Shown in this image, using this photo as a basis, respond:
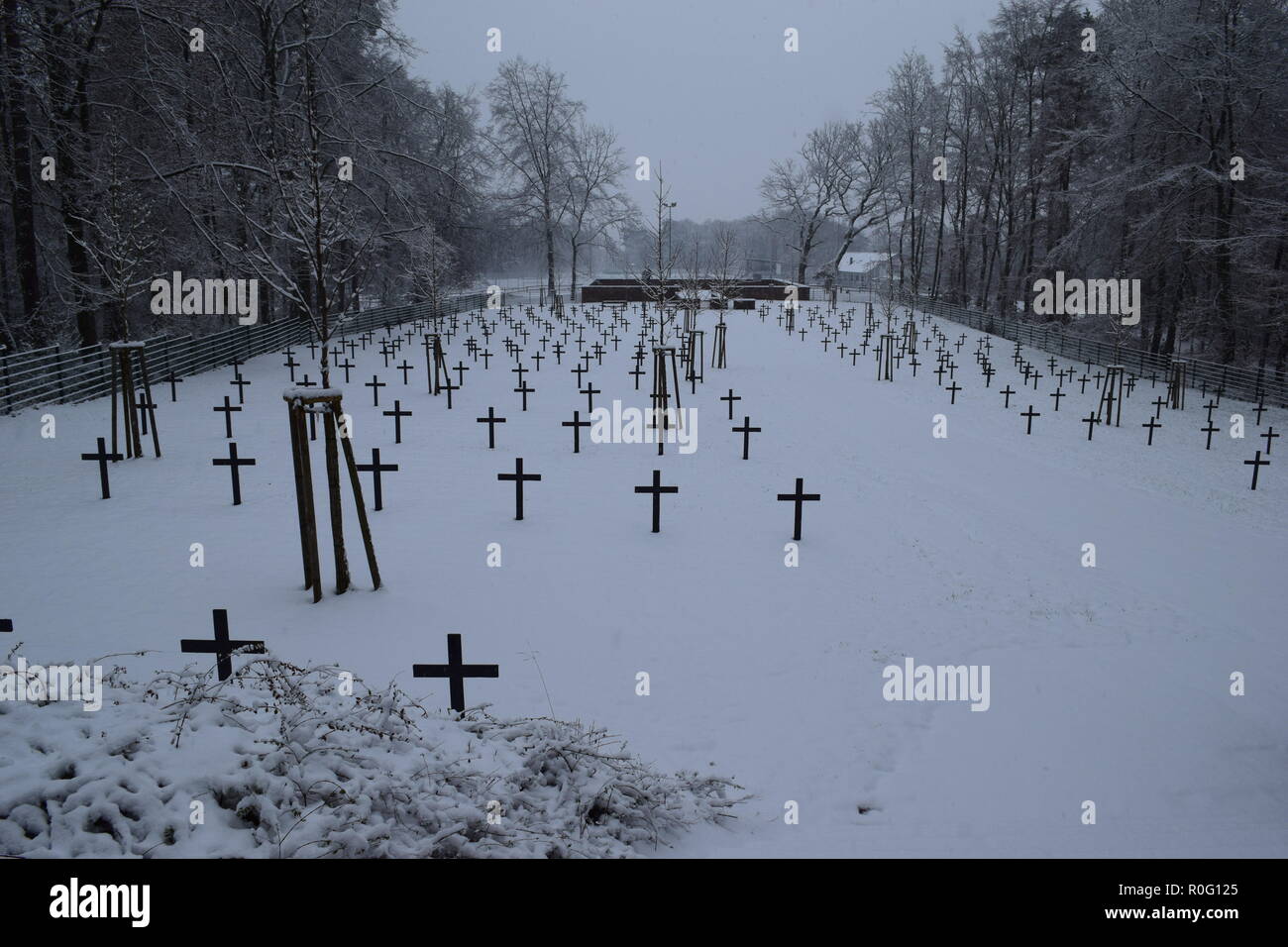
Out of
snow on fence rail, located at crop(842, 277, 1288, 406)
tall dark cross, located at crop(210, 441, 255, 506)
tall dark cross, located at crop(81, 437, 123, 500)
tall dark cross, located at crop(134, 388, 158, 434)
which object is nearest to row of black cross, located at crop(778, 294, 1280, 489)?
snow on fence rail, located at crop(842, 277, 1288, 406)

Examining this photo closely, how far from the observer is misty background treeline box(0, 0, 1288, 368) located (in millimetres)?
18438

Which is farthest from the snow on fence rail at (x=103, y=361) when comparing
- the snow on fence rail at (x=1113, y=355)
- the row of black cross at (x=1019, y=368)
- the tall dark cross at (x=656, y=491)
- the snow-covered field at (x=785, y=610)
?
the snow on fence rail at (x=1113, y=355)

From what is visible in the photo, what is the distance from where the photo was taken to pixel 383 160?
1030 inches

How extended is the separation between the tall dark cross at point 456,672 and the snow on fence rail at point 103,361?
581cm

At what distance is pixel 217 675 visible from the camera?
18.2 ft

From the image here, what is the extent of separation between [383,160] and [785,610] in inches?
953

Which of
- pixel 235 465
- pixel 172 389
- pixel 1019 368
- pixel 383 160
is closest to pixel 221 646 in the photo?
pixel 235 465

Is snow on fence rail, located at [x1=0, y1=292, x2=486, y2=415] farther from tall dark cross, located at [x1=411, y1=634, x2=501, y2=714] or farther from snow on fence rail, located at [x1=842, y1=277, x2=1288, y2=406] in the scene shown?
snow on fence rail, located at [x1=842, y1=277, x2=1288, y2=406]

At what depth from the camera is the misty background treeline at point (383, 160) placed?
60.5 feet

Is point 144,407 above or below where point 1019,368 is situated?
below

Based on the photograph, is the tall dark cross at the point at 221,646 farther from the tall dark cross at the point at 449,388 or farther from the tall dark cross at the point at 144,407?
the tall dark cross at the point at 449,388

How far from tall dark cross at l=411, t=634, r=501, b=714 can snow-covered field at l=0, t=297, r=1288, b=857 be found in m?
0.43

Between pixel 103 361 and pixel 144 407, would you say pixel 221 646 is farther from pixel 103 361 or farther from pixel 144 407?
pixel 103 361
